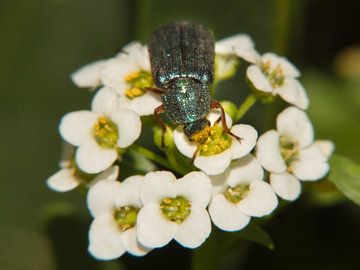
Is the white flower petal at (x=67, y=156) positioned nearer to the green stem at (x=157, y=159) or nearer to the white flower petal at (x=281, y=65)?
the green stem at (x=157, y=159)

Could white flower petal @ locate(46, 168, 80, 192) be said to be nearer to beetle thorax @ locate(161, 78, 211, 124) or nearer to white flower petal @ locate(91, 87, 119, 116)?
white flower petal @ locate(91, 87, 119, 116)

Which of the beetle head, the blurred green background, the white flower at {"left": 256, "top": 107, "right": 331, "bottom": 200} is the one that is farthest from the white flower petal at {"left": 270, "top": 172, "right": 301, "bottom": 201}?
the blurred green background

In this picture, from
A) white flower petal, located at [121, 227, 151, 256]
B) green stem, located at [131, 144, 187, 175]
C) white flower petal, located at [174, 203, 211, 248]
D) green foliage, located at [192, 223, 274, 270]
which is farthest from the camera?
green foliage, located at [192, 223, 274, 270]

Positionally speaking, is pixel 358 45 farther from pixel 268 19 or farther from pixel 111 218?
pixel 111 218

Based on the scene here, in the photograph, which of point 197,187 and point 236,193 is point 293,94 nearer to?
A: point 236,193

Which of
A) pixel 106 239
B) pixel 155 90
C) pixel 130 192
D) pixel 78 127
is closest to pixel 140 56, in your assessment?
pixel 155 90

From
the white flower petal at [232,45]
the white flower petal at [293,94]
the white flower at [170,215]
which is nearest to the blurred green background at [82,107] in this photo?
the white flower petal at [232,45]

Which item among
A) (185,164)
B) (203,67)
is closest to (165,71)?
(203,67)
